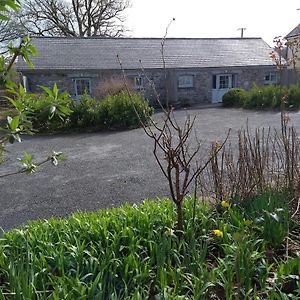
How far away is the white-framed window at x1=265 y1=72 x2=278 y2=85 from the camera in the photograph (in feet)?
89.6

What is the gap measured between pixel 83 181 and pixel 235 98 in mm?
17977

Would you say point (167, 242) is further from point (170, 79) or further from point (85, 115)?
point (170, 79)

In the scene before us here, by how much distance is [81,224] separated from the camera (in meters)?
3.20

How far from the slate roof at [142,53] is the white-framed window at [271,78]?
108cm

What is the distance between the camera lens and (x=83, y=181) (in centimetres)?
696

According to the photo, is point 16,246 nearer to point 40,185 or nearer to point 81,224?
point 81,224

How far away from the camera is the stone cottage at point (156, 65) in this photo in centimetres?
2202

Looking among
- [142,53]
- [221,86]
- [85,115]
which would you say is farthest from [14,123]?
[221,86]

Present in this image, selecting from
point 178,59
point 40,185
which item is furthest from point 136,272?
point 178,59

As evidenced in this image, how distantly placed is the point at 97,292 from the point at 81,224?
1155 millimetres

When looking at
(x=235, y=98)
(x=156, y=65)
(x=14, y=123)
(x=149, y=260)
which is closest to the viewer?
A: (x=14, y=123)

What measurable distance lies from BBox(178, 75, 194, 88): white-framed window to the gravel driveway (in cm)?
1386

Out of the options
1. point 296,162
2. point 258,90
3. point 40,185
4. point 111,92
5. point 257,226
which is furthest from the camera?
point 258,90

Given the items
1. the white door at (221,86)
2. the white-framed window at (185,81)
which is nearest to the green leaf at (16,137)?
the white-framed window at (185,81)
